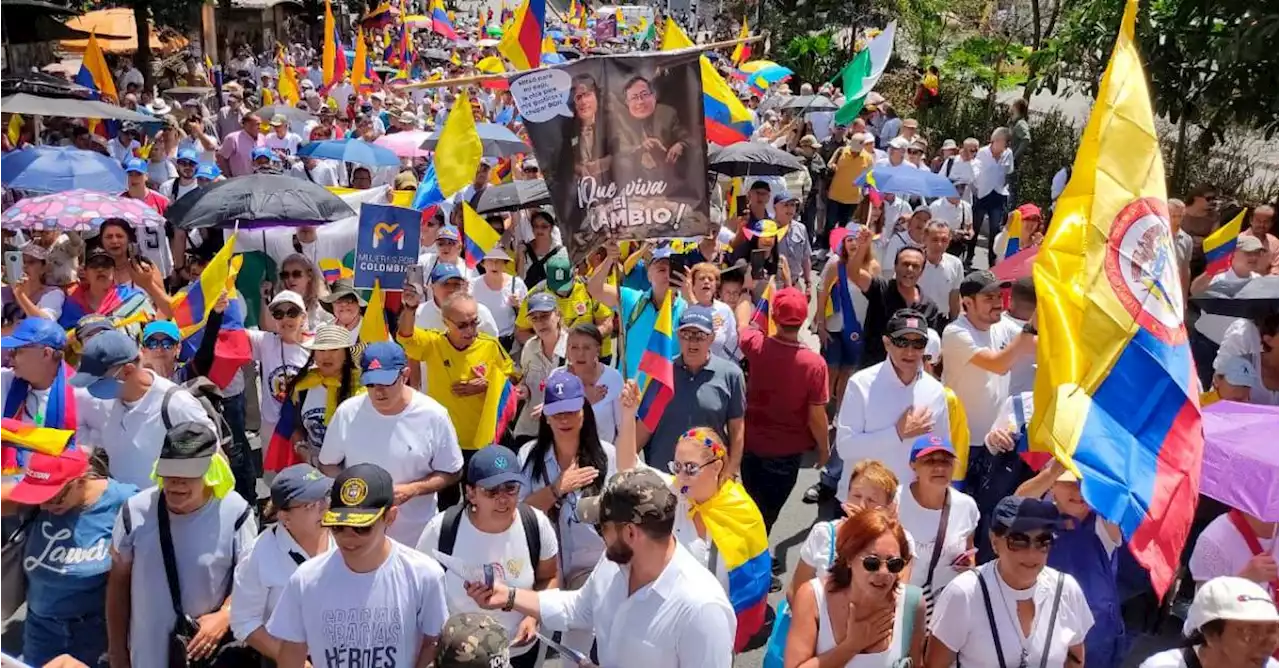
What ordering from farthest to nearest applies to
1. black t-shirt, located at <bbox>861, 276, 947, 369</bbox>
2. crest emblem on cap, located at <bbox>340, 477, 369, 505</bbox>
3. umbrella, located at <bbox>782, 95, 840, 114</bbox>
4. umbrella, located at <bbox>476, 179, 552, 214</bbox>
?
umbrella, located at <bbox>782, 95, 840, 114</bbox> → umbrella, located at <bbox>476, 179, 552, 214</bbox> → black t-shirt, located at <bbox>861, 276, 947, 369</bbox> → crest emblem on cap, located at <bbox>340, 477, 369, 505</bbox>

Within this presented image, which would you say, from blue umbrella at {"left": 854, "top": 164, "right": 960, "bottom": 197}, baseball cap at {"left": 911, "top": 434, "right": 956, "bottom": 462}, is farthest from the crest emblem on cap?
blue umbrella at {"left": 854, "top": 164, "right": 960, "bottom": 197}

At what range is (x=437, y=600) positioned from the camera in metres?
3.62

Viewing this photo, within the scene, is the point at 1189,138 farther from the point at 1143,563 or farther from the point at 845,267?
the point at 1143,563

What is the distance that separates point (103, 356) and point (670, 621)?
2814mm

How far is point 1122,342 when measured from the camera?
142 inches

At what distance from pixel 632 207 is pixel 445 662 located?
2357 millimetres

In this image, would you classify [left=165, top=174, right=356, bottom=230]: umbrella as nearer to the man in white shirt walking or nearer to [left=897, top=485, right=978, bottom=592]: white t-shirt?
[left=897, top=485, right=978, bottom=592]: white t-shirt

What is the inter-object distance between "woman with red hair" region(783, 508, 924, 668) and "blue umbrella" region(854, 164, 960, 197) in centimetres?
710

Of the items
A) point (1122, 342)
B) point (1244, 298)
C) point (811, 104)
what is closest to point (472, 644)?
point (1122, 342)

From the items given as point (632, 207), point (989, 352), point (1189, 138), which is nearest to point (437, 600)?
point (632, 207)

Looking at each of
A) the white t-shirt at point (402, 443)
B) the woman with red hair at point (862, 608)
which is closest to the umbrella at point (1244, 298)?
the woman with red hair at point (862, 608)

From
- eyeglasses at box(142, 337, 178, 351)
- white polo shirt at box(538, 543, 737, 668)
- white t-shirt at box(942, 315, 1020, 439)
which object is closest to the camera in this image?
white polo shirt at box(538, 543, 737, 668)

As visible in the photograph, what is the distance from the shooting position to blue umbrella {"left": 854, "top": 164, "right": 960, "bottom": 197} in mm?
10359

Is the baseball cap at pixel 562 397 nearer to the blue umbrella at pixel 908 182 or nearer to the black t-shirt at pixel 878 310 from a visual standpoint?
the black t-shirt at pixel 878 310
